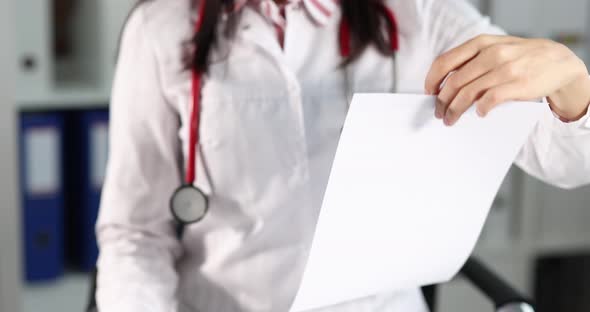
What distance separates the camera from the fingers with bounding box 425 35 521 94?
0.86 m

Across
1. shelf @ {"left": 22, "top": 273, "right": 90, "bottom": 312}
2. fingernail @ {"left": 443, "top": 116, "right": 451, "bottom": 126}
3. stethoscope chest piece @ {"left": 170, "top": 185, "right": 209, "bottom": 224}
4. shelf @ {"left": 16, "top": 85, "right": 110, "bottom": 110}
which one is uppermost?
fingernail @ {"left": 443, "top": 116, "right": 451, "bottom": 126}

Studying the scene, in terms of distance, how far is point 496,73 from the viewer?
2.75 feet

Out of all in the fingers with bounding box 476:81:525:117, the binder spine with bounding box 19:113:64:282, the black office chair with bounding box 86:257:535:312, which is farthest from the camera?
the binder spine with bounding box 19:113:64:282

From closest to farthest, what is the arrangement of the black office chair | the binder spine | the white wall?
the black office chair < the white wall < the binder spine

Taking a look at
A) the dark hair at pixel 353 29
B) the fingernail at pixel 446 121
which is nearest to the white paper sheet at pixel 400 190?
the fingernail at pixel 446 121

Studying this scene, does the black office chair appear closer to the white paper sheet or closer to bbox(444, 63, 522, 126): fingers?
the white paper sheet

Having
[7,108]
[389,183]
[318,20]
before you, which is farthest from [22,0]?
[389,183]

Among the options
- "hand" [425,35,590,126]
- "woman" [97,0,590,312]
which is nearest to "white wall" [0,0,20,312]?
"woman" [97,0,590,312]

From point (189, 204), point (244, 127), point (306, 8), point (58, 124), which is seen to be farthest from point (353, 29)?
point (58, 124)

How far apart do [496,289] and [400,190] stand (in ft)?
1.08

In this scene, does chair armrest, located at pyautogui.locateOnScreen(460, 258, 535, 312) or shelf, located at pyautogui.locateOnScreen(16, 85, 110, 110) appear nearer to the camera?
chair armrest, located at pyautogui.locateOnScreen(460, 258, 535, 312)

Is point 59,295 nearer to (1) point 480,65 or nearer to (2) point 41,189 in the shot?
(2) point 41,189

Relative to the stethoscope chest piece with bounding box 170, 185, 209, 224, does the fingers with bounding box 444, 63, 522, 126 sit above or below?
above

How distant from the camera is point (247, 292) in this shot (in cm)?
116
